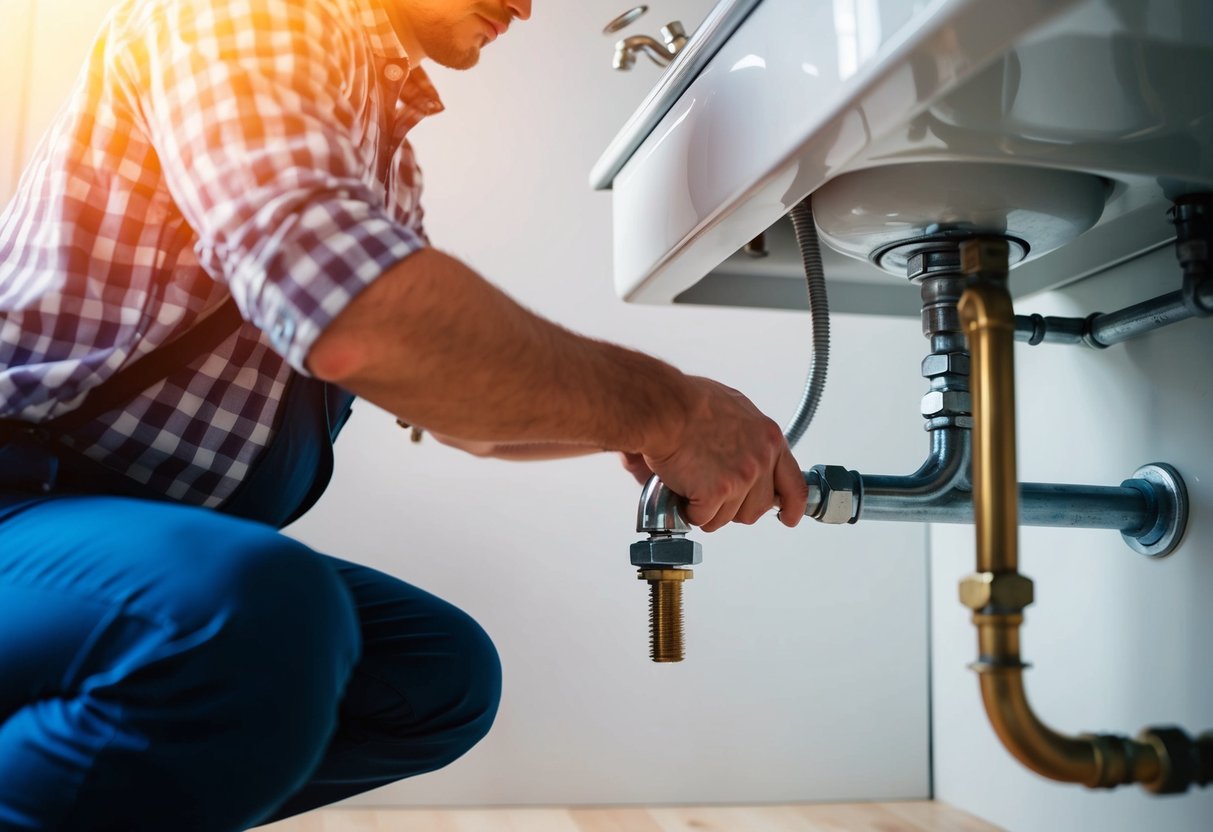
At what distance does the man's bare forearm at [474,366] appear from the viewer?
1.49ft

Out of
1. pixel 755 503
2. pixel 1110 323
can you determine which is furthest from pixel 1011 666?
pixel 1110 323

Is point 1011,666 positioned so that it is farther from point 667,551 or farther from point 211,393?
point 211,393

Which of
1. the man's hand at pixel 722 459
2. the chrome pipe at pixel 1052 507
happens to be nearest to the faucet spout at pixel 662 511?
the man's hand at pixel 722 459

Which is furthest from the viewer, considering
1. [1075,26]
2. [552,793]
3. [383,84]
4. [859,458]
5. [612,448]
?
[859,458]

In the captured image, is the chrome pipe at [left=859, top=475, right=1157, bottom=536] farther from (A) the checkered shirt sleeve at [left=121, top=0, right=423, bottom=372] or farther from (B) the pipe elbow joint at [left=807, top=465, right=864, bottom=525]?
(A) the checkered shirt sleeve at [left=121, top=0, right=423, bottom=372]

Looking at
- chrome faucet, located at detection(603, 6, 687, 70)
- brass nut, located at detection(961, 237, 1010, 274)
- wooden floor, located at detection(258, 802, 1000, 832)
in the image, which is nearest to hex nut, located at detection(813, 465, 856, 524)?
brass nut, located at detection(961, 237, 1010, 274)

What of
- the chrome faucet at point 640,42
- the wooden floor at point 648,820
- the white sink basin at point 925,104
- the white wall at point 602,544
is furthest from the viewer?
the white wall at point 602,544

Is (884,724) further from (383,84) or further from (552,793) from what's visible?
(383,84)

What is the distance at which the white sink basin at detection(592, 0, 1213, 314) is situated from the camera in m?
0.43

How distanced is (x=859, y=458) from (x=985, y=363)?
0.84 m

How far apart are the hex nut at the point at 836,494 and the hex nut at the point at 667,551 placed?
0.29 feet

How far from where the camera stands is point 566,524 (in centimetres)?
128

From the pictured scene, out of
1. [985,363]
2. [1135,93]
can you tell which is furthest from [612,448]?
[1135,93]

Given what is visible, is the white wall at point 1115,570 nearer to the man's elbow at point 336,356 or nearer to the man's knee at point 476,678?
the man's knee at point 476,678
